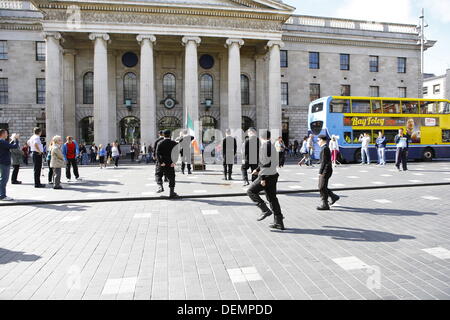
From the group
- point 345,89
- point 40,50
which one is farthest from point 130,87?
point 345,89

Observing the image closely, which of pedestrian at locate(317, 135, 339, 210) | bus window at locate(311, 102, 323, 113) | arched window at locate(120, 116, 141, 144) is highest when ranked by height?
bus window at locate(311, 102, 323, 113)

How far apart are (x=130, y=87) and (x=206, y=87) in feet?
24.5

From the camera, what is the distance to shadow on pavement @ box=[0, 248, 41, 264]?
4410 mm

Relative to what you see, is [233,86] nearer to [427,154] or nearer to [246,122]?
[246,122]

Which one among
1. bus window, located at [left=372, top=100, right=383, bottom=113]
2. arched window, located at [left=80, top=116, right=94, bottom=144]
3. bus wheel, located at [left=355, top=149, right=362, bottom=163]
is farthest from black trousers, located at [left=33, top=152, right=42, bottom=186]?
arched window, located at [left=80, top=116, right=94, bottom=144]

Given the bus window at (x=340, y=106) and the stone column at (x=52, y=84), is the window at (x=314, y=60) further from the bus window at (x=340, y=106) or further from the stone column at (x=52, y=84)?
the stone column at (x=52, y=84)

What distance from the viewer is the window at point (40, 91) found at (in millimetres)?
29578

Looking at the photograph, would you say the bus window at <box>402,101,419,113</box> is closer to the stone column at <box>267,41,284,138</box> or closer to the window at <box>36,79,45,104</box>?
the stone column at <box>267,41,284,138</box>

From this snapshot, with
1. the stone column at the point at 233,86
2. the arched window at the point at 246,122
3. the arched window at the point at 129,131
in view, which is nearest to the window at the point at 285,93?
the arched window at the point at 246,122

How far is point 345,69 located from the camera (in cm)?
3544

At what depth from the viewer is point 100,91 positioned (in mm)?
25656

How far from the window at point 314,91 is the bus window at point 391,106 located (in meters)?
13.7

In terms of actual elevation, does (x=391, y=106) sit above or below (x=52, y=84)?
below
